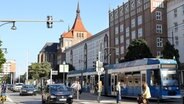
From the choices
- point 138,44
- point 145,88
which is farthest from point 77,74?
point 145,88

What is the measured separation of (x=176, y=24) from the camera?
255ft

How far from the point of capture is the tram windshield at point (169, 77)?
93.3 ft

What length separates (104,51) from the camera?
115000 millimetres

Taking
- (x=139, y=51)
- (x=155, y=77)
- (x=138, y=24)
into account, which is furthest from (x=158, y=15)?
(x=155, y=77)

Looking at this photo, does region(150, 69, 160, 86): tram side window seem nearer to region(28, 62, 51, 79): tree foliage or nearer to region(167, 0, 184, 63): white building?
region(167, 0, 184, 63): white building

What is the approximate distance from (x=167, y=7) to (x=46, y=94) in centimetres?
5883

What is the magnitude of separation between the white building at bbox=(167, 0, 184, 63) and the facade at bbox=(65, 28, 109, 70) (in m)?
31.1

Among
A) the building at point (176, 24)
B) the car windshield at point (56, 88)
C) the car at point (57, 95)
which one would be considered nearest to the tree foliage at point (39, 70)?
the building at point (176, 24)

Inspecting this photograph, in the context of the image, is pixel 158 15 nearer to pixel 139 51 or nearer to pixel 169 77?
pixel 139 51

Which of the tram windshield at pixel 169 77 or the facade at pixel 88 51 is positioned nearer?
the tram windshield at pixel 169 77

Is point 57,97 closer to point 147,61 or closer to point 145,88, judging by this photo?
point 147,61

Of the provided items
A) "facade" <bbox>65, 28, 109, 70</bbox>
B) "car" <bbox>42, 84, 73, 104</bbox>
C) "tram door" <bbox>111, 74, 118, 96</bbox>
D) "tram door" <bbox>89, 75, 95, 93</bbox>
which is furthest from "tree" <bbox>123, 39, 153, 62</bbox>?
"car" <bbox>42, 84, 73, 104</bbox>

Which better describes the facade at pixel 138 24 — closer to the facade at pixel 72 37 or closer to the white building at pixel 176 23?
the white building at pixel 176 23

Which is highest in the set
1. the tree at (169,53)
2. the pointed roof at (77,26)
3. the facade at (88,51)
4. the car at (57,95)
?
the pointed roof at (77,26)
